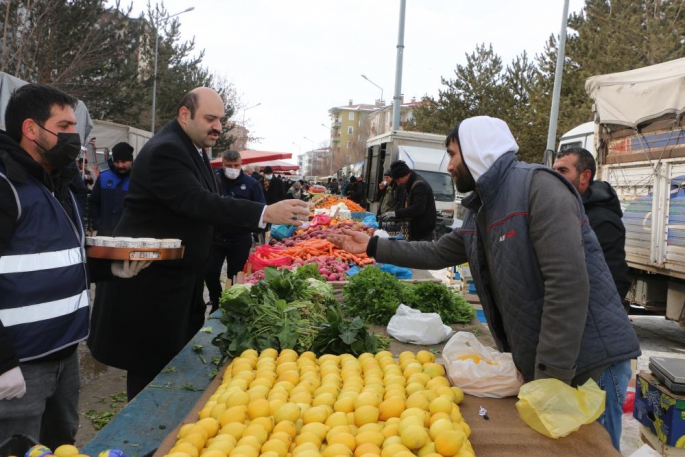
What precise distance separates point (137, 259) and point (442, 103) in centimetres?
3127

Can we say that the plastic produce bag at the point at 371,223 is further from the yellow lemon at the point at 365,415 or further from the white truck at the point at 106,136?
the white truck at the point at 106,136

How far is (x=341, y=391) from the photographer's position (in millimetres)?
2426

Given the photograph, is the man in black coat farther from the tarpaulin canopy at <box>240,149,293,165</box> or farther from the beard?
the tarpaulin canopy at <box>240,149,293,165</box>

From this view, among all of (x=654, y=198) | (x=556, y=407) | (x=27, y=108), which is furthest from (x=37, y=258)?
(x=654, y=198)

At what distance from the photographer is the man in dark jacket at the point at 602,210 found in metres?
4.05

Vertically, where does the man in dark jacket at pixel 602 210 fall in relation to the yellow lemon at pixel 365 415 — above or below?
above

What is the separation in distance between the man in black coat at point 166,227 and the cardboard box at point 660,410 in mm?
2743

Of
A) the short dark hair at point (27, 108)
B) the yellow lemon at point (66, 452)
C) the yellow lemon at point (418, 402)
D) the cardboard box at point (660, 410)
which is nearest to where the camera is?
the yellow lemon at point (66, 452)

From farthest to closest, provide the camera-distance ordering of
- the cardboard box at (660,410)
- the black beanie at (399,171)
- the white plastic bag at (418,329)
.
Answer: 1. the black beanie at (399,171)
2. the white plastic bag at (418,329)
3. the cardboard box at (660,410)

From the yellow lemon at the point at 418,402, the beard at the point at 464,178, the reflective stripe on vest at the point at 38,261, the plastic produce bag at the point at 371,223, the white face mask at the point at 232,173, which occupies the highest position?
the white face mask at the point at 232,173

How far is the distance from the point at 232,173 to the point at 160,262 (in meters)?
4.47

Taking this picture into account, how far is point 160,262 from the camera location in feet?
10.6

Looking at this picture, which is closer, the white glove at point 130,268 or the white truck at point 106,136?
the white glove at point 130,268

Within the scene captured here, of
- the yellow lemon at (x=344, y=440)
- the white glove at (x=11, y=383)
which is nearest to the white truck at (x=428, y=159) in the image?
the yellow lemon at (x=344, y=440)
